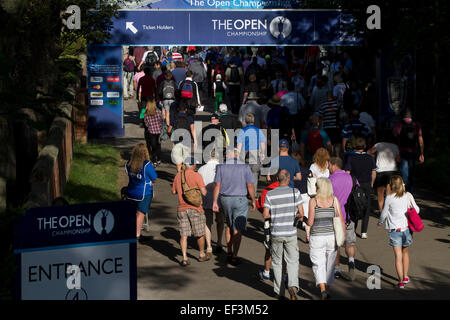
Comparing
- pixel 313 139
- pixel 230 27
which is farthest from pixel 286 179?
pixel 230 27

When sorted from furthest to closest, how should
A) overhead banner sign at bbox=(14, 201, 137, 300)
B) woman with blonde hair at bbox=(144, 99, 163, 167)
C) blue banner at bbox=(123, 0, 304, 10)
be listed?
1. blue banner at bbox=(123, 0, 304, 10)
2. woman with blonde hair at bbox=(144, 99, 163, 167)
3. overhead banner sign at bbox=(14, 201, 137, 300)

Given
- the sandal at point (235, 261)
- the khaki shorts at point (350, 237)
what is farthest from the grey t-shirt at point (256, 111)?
the khaki shorts at point (350, 237)

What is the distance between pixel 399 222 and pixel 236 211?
2.34 meters

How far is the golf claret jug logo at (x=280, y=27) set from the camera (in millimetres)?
22297

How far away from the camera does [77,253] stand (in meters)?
6.50

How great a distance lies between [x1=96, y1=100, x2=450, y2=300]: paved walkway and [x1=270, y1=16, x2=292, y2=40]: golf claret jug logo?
27.3 ft

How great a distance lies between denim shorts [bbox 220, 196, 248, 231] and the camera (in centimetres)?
1177

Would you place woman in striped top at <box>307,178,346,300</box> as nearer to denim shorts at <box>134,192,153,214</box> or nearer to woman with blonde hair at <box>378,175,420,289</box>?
woman with blonde hair at <box>378,175,420,289</box>

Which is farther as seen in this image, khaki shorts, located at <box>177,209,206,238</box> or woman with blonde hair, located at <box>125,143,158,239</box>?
woman with blonde hair, located at <box>125,143,158,239</box>

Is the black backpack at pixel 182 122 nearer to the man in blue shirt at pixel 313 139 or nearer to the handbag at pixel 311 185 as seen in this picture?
the man in blue shirt at pixel 313 139

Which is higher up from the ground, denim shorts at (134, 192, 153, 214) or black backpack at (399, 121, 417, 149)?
black backpack at (399, 121, 417, 149)

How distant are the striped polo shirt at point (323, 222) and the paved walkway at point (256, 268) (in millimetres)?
864

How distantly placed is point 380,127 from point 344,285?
11.6 metres

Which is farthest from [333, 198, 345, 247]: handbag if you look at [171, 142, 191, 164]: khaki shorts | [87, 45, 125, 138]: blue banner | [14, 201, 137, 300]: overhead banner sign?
[87, 45, 125, 138]: blue banner
